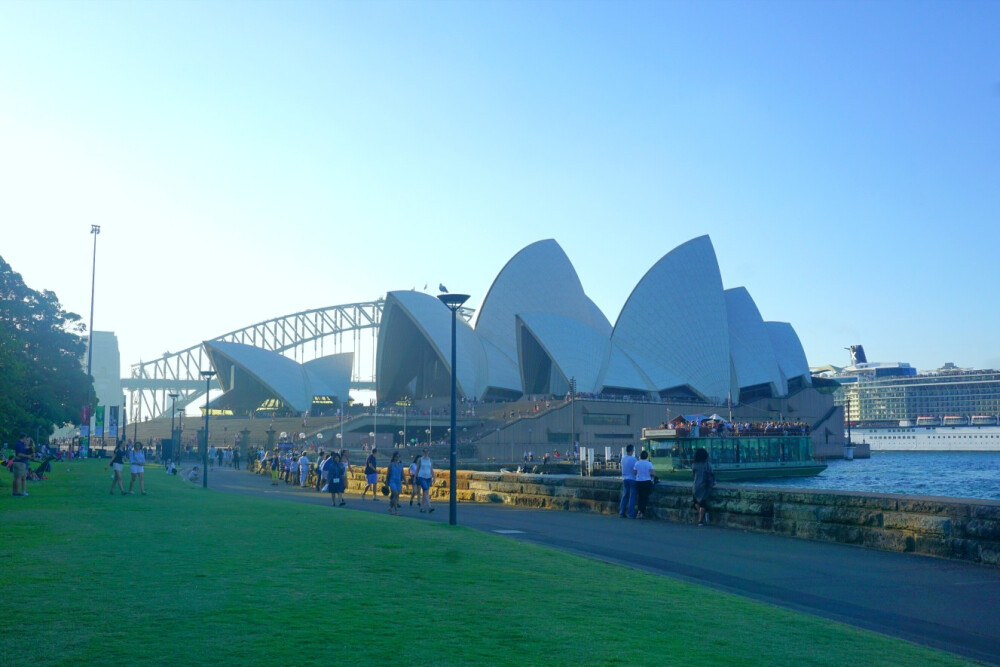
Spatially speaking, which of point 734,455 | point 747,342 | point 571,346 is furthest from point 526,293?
point 734,455

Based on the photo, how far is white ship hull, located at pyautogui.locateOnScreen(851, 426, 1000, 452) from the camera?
349 feet

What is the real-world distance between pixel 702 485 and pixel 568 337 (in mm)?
62567

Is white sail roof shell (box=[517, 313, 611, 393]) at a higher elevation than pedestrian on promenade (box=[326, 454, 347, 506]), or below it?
higher

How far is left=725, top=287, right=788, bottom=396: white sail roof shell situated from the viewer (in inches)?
3565

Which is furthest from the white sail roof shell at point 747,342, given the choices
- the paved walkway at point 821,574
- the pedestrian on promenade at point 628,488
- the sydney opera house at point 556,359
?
the paved walkway at point 821,574

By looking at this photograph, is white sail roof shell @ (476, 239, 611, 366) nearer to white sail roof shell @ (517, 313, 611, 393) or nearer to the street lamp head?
white sail roof shell @ (517, 313, 611, 393)

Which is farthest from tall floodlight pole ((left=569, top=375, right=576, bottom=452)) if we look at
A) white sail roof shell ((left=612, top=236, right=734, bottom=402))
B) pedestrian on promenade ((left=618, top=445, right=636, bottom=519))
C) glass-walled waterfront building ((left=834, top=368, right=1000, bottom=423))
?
glass-walled waterfront building ((left=834, top=368, right=1000, bottom=423))

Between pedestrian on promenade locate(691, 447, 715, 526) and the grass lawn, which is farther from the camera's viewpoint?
pedestrian on promenade locate(691, 447, 715, 526)

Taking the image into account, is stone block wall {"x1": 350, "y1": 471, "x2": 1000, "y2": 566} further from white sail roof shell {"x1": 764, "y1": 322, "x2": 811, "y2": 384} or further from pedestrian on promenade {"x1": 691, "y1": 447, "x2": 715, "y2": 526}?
white sail roof shell {"x1": 764, "y1": 322, "x2": 811, "y2": 384}

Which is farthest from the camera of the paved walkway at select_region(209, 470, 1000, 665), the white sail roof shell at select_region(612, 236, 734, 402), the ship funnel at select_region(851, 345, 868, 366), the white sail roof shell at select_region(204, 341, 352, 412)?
the ship funnel at select_region(851, 345, 868, 366)

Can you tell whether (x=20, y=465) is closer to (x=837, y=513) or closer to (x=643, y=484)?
(x=643, y=484)

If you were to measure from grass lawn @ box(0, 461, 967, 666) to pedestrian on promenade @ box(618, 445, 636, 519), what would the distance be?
5826 millimetres

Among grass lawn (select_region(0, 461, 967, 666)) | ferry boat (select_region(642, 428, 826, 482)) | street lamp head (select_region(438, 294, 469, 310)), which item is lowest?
ferry boat (select_region(642, 428, 826, 482))

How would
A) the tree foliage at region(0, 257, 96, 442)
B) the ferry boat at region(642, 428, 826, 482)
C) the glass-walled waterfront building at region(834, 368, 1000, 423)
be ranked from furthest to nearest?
the glass-walled waterfront building at region(834, 368, 1000, 423)
the ferry boat at region(642, 428, 826, 482)
the tree foliage at region(0, 257, 96, 442)
